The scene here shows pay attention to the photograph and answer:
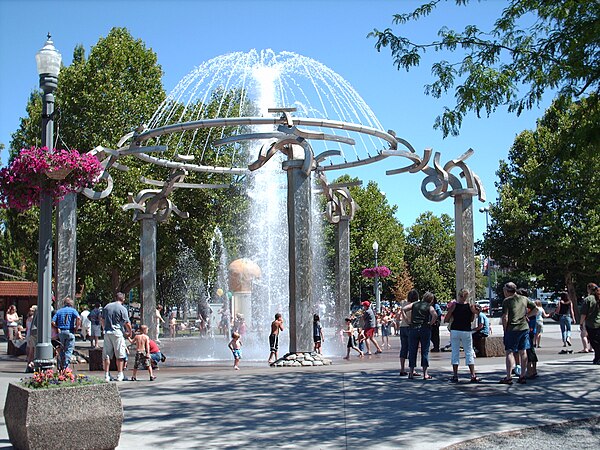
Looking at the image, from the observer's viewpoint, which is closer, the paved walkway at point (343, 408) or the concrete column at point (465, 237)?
the paved walkway at point (343, 408)

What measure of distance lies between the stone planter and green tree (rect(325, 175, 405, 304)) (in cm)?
4288

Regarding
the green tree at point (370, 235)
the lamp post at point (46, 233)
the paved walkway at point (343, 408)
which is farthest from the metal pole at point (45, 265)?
the green tree at point (370, 235)

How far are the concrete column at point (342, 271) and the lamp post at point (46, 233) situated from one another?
1130 cm

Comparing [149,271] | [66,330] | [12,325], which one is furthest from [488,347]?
[12,325]

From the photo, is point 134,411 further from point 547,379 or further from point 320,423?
point 547,379

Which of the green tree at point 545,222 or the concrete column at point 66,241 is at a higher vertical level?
the green tree at point 545,222

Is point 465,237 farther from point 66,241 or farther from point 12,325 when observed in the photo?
point 12,325

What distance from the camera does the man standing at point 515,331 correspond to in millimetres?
10625

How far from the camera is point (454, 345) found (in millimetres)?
10961

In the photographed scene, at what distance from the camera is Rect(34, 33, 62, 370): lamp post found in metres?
9.66

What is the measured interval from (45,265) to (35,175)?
136 cm

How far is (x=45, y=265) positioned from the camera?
9883 mm

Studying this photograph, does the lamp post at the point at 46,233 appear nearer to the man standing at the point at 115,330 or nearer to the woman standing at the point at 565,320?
the man standing at the point at 115,330

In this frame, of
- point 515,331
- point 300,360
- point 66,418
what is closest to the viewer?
point 66,418
